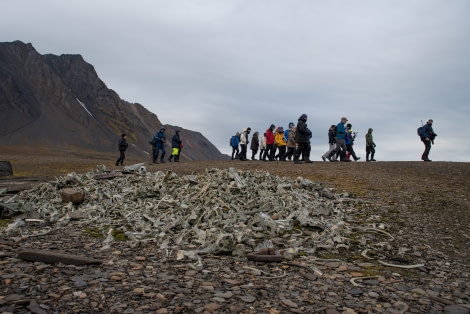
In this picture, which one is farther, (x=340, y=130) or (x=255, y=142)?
(x=255, y=142)

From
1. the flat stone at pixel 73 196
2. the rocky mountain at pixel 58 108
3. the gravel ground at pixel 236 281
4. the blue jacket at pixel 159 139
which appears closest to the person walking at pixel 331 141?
the blue jacket at pixel 159 139

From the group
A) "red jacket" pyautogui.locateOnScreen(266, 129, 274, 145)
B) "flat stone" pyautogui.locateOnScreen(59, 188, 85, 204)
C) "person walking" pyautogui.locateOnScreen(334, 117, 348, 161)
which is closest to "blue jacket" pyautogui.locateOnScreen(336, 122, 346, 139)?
"person walking" pyautogui.locateOnScreen(334, 117, 348, 161)

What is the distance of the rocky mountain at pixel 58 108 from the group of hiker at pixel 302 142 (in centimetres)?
6919

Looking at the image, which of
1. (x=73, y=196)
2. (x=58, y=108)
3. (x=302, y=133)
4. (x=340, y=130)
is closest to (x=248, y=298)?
(x=73, y=196)

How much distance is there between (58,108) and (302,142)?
108829mm

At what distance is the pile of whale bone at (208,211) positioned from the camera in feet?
18.5

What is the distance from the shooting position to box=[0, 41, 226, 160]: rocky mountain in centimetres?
9254

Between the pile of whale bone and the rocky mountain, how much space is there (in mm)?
78954

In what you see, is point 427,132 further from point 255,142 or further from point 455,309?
point 455,309

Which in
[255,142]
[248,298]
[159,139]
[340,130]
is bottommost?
[248,298]

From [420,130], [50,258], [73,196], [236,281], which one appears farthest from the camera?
[420,130]

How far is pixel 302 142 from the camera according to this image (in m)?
15.5

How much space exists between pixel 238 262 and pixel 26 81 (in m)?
124

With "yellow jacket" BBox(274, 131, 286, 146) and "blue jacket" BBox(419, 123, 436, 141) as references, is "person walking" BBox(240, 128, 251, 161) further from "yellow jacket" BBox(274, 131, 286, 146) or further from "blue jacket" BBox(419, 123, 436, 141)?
"blue jacket" BBox(419, 123, 436, 141)
